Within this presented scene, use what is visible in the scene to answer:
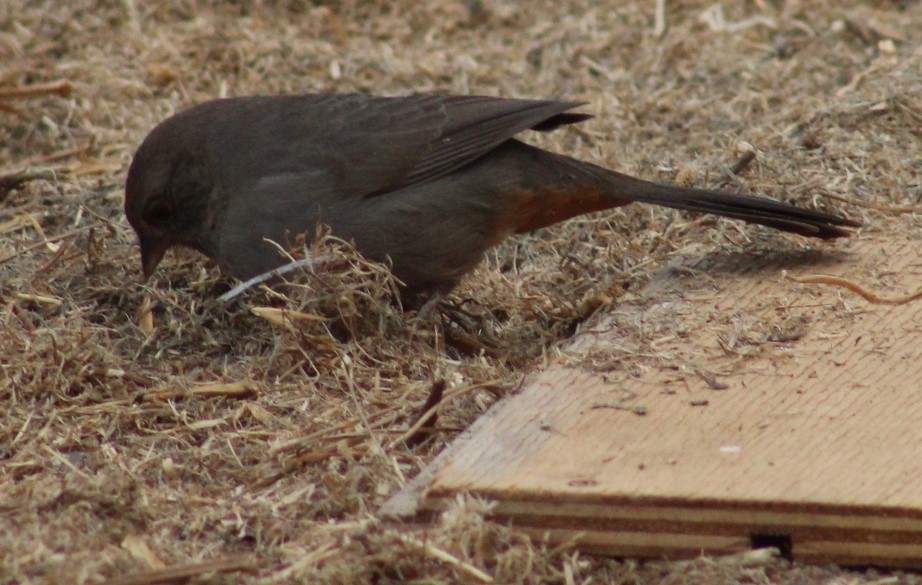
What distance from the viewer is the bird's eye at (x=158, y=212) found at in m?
5.04

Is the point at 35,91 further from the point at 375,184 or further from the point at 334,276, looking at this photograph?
the point at 334,276

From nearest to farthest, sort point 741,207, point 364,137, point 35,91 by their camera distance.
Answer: point 741,207, point 364,137, point 35,91

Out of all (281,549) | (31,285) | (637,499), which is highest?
(637,499)

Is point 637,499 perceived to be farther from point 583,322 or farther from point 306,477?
point 583,322

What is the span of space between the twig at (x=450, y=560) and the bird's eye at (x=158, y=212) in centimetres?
246

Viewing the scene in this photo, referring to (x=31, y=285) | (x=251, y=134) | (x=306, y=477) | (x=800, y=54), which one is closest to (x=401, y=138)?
(x=251, y=134)

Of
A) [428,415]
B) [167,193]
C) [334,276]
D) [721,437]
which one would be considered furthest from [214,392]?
[721,437]

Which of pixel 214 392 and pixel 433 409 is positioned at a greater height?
pixel 433 409

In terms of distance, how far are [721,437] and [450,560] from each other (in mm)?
822

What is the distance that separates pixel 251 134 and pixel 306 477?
1982mm

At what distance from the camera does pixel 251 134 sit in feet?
16.8

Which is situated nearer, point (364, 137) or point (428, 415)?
point (428, 415)

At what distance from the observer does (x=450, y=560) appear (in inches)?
115

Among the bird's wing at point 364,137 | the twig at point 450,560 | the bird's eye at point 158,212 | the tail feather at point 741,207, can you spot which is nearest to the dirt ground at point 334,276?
the twig at point 450,560
